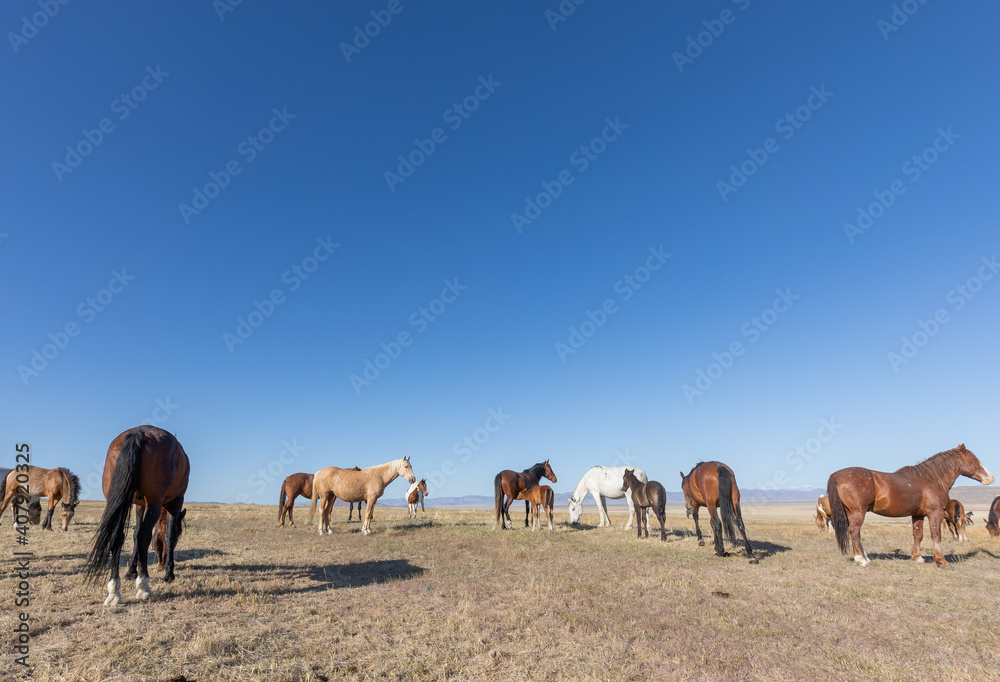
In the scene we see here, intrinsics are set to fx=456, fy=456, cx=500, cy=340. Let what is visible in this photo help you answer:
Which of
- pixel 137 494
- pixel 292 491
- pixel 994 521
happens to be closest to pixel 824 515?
pixel 994 521

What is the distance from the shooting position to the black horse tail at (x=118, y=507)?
6.43m

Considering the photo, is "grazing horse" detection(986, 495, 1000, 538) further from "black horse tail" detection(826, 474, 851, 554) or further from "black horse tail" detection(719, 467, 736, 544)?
"black horse tail" detection(719, 467, 736, 544)

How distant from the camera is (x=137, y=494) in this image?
24.6ft

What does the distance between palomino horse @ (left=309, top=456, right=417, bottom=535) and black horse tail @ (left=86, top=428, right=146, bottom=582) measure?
1125 cm

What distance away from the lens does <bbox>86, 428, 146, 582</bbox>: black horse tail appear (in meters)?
6.43

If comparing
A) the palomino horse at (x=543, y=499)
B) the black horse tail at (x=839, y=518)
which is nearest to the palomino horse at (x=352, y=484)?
the palomino horse at (x=543, y=499)

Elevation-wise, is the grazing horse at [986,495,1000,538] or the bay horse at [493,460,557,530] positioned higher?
the bay horse at [493,460,557,530]

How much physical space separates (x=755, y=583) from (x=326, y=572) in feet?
28.8

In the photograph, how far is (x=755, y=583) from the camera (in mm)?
8984

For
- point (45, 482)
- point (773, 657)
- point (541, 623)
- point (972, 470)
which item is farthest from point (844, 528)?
point (45, 482)

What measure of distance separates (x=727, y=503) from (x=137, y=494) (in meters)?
12.9

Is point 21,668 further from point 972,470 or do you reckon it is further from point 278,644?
point 972,470

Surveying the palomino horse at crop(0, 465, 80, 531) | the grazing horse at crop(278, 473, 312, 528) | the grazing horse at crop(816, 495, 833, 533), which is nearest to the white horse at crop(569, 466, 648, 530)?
the grazing horse at crop(816, 495, 833, 533)

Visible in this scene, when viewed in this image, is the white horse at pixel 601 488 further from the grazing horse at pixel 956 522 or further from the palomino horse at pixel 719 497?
the grazing horse at pixel 956 522
